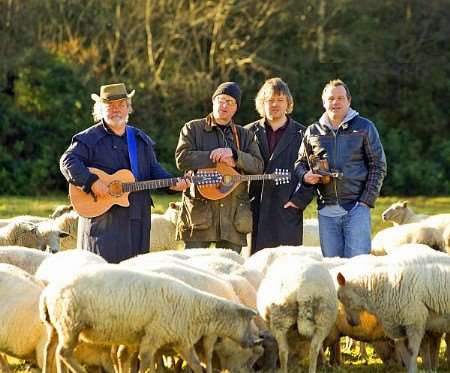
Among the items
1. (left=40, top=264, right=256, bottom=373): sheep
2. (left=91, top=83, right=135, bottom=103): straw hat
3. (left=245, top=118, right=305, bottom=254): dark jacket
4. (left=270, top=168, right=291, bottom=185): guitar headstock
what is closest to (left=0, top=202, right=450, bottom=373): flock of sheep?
(left=40, top=264, right=256, bottom=373): sheep

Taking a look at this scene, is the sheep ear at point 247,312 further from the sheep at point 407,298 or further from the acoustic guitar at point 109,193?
the acoustic guitar at point 109,193

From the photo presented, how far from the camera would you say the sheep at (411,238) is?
13141mm

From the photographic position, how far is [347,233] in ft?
35.8

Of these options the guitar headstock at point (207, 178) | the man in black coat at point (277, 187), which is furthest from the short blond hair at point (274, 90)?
the guitar headstock at point (207, 178)

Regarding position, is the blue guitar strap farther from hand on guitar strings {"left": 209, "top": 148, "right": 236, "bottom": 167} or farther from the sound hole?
hand on guitar strings {"left": 209, "top": 148, "right": 236, "bottom": 167}

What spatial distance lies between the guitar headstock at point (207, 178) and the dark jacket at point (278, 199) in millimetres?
772

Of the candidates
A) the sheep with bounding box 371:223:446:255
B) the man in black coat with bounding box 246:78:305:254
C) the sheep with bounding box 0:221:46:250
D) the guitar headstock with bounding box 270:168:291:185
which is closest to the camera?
the guitar headstock with bounding box 270:168:291:185

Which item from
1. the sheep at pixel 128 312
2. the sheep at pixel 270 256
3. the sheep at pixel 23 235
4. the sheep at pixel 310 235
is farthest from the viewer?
the sheep at pixel 310 235

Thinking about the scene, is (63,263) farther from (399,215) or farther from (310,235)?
(399,215)

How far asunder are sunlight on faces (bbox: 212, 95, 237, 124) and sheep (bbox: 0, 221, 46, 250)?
342cm

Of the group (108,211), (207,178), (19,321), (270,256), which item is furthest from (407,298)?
(19,321)

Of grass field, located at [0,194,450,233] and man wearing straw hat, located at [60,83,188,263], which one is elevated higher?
man wearing straw hat, located at [60,83,188,263]

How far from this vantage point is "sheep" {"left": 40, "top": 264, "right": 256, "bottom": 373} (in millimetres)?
8023

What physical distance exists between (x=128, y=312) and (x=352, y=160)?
11.6 feet
